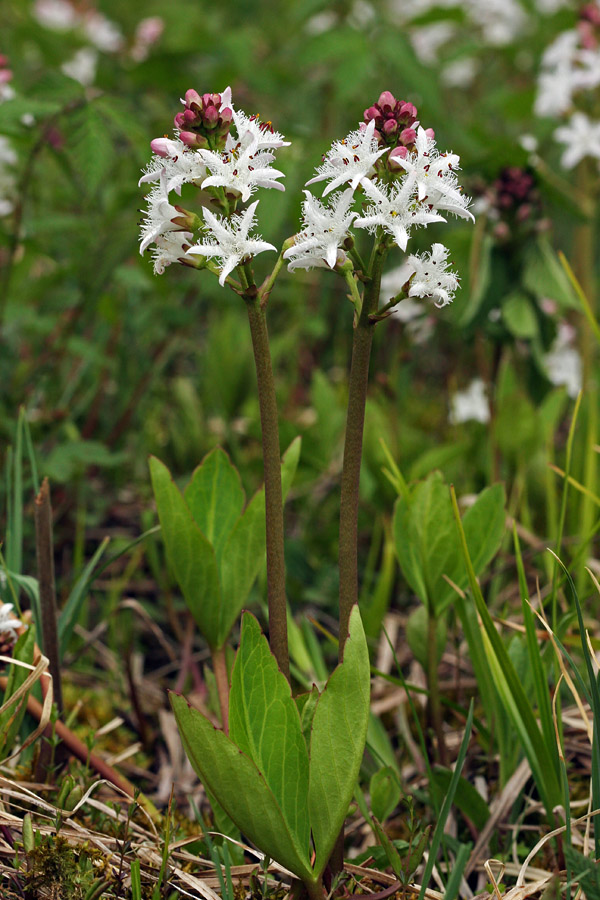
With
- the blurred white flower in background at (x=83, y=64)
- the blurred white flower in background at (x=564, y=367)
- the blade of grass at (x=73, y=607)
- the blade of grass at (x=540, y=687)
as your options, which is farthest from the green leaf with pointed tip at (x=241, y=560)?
the blurred white flower in background at (x=83, y=64)

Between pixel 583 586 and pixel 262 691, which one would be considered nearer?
pixel 262 691

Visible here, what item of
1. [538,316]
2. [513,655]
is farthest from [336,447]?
[513,655]

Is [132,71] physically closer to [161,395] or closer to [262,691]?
[161,395]

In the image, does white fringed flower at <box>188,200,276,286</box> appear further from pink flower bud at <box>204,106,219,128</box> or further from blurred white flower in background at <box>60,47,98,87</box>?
blurred white flower in background at <box>60,47,98,87</box>

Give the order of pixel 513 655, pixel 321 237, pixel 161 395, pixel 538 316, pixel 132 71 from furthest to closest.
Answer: pixel 161 395 → pixel 132 71 → pixel 538 316 → pixel 513 655 → pixel 321 237

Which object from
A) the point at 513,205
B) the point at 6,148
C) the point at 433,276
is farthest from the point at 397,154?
the point at 6,148

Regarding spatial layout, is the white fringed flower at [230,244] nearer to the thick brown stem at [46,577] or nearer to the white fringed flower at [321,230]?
the white fringed flower at [321,230]
